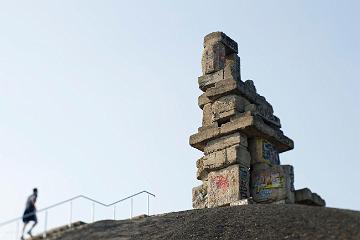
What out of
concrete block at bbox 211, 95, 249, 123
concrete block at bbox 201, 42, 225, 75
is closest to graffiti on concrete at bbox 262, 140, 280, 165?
concrete block at bbox 211, 95, 249, 123

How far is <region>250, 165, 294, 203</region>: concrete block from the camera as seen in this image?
24391 millimetres

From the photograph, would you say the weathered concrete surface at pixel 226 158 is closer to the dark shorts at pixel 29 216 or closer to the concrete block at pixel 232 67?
the concrete block at pixel 232 67

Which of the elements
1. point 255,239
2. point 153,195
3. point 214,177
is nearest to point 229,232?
point 255,239

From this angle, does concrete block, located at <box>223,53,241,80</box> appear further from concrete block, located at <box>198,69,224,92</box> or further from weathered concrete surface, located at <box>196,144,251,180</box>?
weathered concrete surface, located at <box>196,144,251,180</box>

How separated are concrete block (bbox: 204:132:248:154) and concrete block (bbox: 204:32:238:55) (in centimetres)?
505

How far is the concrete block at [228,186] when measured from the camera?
2459 centimetres

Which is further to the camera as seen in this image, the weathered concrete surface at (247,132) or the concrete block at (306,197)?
the weathered concrete surface at (247,132)

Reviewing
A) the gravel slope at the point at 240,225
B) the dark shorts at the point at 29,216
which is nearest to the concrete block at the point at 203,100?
the gravel slope at the point at 240,225

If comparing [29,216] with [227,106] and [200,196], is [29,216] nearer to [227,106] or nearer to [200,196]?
[200,196]

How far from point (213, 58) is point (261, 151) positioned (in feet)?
16.9

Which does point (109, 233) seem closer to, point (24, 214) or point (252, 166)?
point (24, 214)

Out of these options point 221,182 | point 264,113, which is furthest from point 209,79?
point 221,182

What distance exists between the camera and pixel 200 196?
26422 mm

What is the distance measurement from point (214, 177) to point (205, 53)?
640cm
